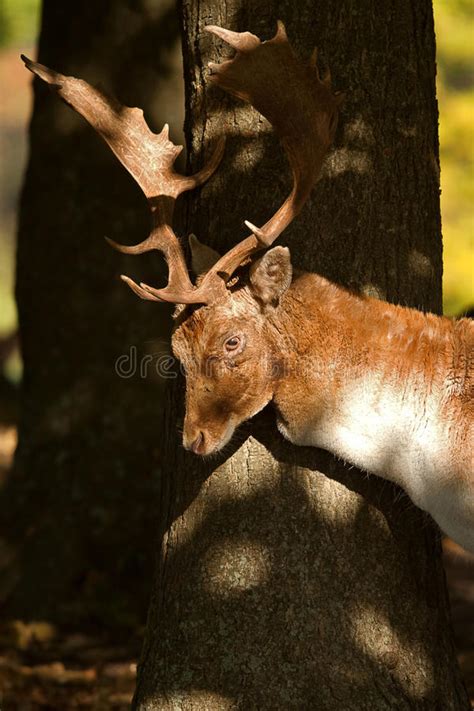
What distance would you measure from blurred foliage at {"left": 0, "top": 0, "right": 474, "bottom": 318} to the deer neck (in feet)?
19.7

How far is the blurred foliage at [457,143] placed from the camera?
1012cm

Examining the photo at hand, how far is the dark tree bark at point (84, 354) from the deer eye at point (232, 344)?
297cm

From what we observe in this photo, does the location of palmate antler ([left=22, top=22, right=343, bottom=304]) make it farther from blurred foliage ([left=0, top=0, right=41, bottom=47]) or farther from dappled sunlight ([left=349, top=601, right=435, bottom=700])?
blurred foliage ([left=0, top=0, right=41, bottom=47])

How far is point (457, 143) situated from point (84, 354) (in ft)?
16.9

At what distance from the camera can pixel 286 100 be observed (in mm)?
3744

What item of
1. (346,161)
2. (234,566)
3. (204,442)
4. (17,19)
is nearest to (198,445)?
(204,442)

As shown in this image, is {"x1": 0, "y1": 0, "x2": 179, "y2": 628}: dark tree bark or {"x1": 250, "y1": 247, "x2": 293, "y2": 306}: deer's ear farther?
{"x1": 0, "y1": 0, "x2": 179, "y2": 628}: dark tree bark

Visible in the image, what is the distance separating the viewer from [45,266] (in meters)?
7.07

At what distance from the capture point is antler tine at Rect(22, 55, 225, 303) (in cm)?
415

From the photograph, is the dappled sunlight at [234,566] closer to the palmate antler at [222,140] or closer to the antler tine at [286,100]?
the palmate antler at [222,140]

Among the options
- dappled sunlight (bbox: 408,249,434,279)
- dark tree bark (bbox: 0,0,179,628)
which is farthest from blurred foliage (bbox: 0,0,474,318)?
dappled sunlight (bbox: 408,249,434,279)

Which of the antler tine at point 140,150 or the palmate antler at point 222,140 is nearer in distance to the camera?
the palmate antler at point 222,140

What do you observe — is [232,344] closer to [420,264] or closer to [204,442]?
[204,442]

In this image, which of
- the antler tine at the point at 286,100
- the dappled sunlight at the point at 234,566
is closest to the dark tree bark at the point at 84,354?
the dappled sunlight at the point at 234,566
